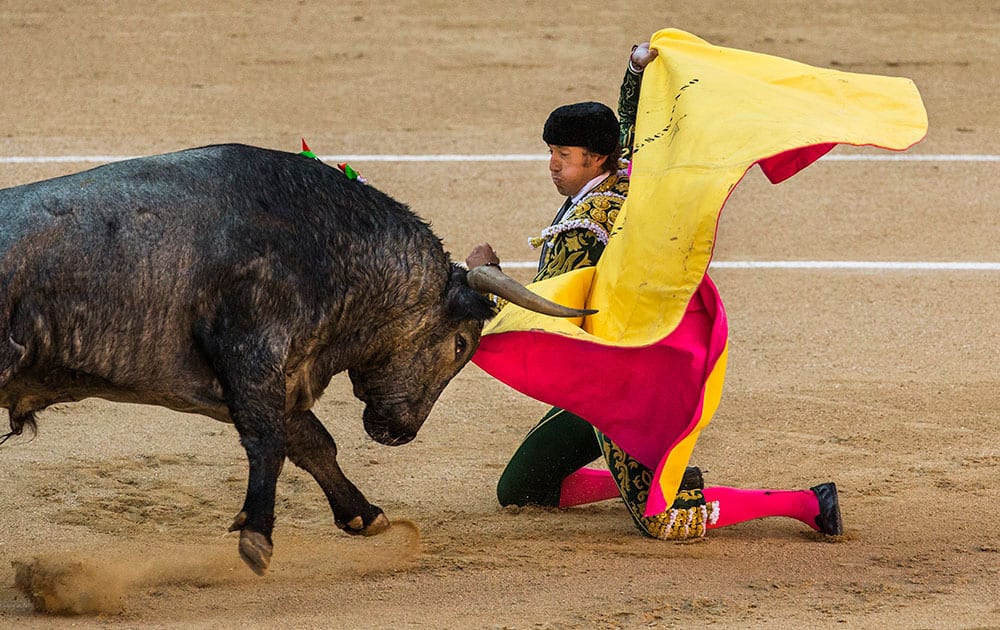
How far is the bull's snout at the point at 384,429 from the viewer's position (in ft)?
16.2

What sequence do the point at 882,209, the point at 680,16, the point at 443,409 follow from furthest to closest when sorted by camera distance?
the point at 680,16, the point at 882,209, the point at 443,409

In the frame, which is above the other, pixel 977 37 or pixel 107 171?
pixel 977 37

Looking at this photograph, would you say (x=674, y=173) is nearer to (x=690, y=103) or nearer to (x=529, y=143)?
(x=690, y=103)

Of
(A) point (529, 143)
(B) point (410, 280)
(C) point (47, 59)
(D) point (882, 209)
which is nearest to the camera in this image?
(B) point (410, 280)

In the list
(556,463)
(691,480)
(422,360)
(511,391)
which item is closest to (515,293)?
(422,360)

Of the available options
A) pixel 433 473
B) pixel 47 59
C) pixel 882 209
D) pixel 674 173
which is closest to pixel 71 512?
pixel 433 473

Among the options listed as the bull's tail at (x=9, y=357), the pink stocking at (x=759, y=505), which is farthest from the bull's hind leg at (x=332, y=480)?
the pink stocking at (x=759, y=505)

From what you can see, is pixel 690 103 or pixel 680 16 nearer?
pixel 690 103

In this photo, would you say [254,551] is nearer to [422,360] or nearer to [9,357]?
[9,357]

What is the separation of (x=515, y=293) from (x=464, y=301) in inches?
10.5

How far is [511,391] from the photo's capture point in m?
7.00

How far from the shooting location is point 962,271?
8422mm

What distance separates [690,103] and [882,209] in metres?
4.79

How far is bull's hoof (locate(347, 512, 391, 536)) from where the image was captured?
16.1 feet
